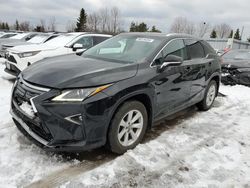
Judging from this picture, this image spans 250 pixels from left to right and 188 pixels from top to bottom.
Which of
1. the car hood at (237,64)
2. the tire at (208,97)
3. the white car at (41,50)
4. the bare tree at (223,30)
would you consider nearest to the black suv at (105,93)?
the tire at (208,97)

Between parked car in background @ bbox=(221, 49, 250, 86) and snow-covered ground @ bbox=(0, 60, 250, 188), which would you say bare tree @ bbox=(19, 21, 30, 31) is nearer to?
parked car in background @ bbox=(221, 49, 250, 86)

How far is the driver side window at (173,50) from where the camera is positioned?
3.78 metres

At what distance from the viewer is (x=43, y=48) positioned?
7414mm

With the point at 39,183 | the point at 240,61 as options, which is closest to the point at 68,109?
the point at 39,183

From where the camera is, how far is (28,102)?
296 cm

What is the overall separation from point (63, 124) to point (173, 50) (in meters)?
2.32

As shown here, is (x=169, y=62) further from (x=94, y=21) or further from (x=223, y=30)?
(x=223, y=30)

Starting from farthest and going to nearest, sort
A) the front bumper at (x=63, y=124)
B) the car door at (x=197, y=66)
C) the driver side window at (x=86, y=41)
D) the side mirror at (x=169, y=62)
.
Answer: the driver side window at (x=86, y=41), the car door at (x=197, y=66), the side mirror at (x=169, y=62), the front bumper at (x=63, y=124)

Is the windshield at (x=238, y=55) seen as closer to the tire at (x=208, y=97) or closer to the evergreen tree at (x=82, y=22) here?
the tire at (x=208, y=97)

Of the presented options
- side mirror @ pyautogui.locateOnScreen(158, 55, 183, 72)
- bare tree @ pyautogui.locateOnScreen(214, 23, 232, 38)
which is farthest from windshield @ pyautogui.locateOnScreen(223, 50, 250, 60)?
bare tree @ pyautogui.locateOnScreen(214, 23, 232, 38)

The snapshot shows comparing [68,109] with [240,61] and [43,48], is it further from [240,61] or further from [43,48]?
[240,61]

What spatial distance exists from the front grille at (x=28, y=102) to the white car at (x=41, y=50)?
9.45 feet

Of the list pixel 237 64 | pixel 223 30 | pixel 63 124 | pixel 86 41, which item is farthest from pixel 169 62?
pixel 223 30

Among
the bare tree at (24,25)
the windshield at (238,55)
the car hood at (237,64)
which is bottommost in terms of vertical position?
the car hood at (237,64)
